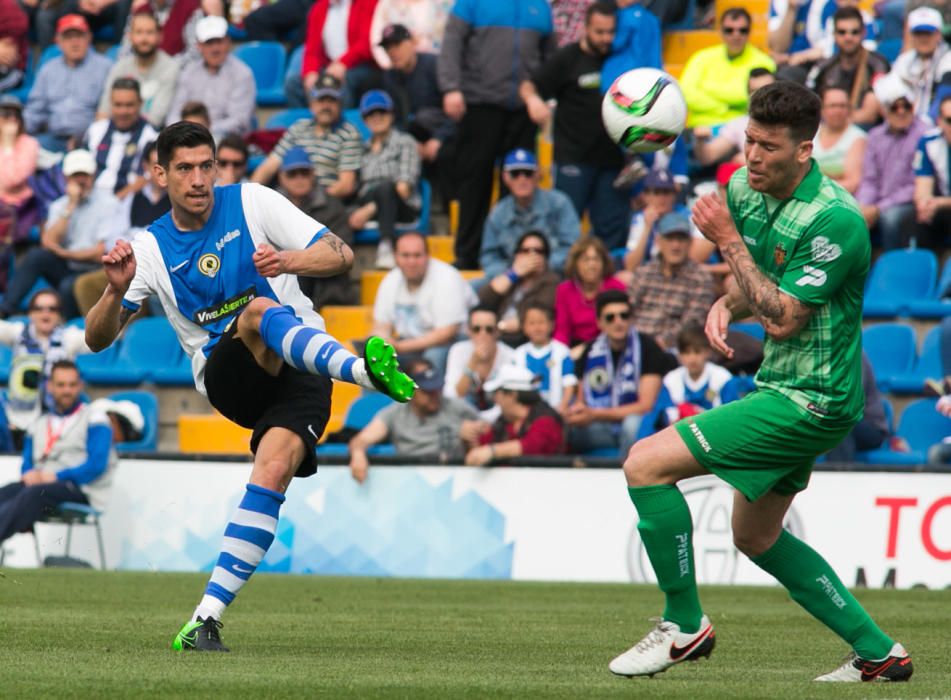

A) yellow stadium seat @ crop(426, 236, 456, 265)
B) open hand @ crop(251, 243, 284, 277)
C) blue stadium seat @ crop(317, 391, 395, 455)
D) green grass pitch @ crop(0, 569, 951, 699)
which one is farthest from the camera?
yellow stadium seat @ crop(426, 236, 456, 265)

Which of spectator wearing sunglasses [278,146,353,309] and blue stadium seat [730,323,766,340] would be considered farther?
spectator wearing sunglasses [278,146,353,309]

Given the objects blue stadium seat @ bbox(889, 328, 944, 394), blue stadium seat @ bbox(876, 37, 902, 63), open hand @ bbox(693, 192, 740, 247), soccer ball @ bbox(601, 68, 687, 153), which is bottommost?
blue stadium seat @ bbox(889, 328, 944, 394)

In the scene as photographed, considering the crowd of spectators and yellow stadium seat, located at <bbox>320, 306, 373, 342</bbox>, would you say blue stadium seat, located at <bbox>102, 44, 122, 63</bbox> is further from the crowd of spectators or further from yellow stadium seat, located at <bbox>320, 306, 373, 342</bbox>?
yellow stadium seat, located at <bbox>320, 306, 373, 342</bbox>

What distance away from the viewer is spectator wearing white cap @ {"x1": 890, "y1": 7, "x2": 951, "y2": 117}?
15484mm

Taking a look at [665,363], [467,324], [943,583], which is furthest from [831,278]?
[467,324]

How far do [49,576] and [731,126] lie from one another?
7.69 metres

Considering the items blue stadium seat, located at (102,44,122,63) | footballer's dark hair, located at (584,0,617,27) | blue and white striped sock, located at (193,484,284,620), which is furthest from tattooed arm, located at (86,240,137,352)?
blue stadium seat, located at (102,44,122,63)

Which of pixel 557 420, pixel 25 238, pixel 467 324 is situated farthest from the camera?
pixel 25 238

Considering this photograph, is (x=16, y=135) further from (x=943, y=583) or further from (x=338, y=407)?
(x=943, y=583)

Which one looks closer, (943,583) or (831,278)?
(831,278)

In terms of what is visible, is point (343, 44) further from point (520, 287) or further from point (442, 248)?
point (520, 287)

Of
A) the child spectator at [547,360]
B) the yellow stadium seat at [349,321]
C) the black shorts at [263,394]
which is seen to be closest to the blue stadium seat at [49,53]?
the yellow stadium seat at [349,321]

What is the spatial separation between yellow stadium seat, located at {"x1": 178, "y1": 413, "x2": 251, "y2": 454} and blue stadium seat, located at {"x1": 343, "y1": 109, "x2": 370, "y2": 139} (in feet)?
12.1

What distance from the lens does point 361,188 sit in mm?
17188
